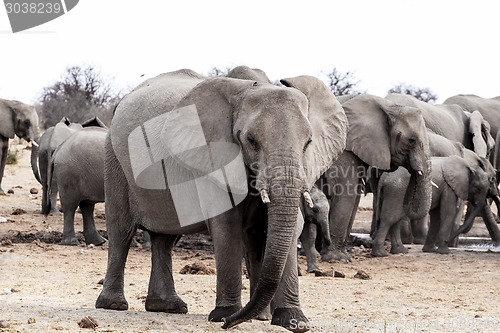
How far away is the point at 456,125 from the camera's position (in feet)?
44.8

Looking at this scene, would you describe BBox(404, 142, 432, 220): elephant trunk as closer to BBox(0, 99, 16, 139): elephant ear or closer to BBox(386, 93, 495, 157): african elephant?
BBox(386, 93, 495, 157): african elephant

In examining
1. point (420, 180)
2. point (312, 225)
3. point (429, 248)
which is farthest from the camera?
point (429, 248)

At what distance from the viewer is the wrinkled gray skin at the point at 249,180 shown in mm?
3932

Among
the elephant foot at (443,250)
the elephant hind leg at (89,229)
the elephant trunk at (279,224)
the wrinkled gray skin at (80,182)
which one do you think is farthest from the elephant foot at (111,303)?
the elephant foot at (443,250)

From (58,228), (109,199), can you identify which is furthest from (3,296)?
(58,228)

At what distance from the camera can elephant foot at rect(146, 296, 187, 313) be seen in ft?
17.7

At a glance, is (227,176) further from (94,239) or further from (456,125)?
(456,125)

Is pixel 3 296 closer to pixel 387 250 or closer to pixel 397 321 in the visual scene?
pixel 397 321

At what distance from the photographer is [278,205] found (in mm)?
3891

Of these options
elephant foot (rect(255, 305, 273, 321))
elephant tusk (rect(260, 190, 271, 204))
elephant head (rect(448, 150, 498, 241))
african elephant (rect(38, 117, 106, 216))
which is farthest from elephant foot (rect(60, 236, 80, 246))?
elephant tusk (rect(260, 190, 271, 204))

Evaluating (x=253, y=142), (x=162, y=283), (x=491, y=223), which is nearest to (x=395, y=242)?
(x=491, y=223)

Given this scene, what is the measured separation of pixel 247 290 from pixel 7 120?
10.7 meters

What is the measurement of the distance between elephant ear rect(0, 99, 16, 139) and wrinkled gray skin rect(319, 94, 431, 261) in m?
8.53

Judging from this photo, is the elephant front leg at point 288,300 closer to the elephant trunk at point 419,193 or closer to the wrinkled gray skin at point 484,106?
the elephant trunk at point 419,193
